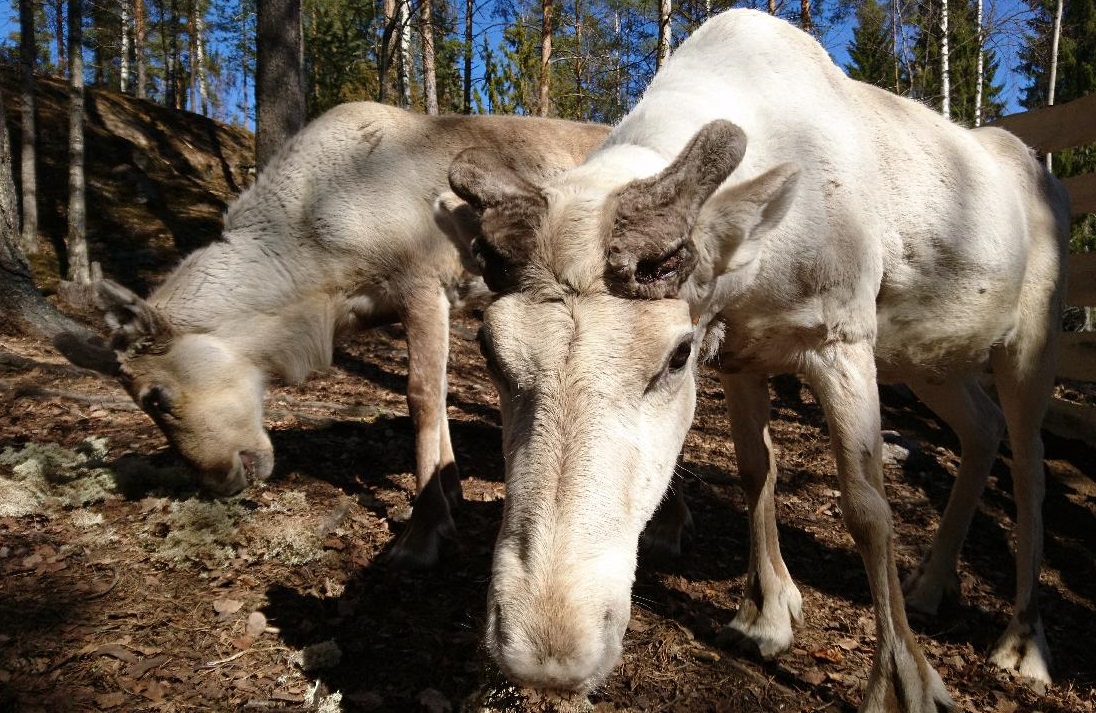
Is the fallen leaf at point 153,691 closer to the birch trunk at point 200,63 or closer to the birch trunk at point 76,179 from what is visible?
the birch trunk at point 76,179

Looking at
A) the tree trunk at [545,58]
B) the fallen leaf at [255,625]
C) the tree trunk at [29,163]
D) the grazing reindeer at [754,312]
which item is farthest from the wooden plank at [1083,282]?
the tree trunk at [545,58]

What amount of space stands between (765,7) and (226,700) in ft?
57.4

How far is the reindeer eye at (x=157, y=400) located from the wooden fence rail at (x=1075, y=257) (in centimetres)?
743

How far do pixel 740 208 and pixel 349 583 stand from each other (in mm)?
2906

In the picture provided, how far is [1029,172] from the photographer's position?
445 cm

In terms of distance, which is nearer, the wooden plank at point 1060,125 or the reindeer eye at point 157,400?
the reindeer eye at point 157,400

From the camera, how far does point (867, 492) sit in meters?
3.11

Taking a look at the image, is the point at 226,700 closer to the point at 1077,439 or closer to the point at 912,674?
the point at 912,674

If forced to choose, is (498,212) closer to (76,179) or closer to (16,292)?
(16,292)

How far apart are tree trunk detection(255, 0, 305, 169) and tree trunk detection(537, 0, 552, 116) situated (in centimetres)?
1246

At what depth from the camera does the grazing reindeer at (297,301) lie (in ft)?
15.6

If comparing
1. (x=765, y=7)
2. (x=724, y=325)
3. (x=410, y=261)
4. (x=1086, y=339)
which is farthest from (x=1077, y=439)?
(x=765, y=7)

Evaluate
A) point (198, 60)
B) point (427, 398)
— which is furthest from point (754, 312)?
point (198, 60)

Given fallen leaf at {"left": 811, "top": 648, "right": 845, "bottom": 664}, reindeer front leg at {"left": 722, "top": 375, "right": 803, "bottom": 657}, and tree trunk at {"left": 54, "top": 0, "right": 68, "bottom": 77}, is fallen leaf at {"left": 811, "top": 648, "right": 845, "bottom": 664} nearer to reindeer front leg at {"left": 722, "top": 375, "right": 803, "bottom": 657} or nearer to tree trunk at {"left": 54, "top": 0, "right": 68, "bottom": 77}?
reindeer front leg at {"left": 722, "top": 375, "right": 803, "bottom": 657}
